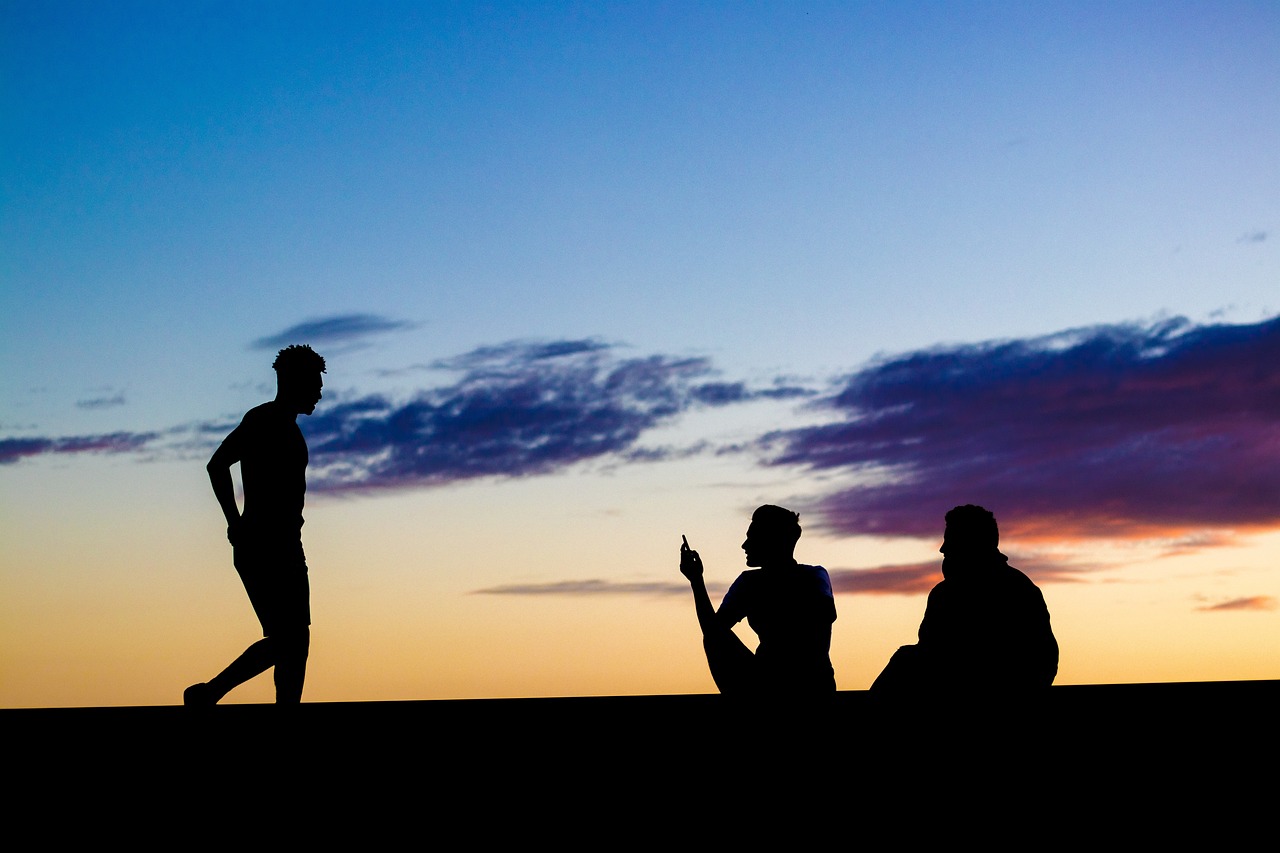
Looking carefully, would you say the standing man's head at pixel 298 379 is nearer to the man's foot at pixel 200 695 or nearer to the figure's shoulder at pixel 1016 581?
the man's foot at pixel 200 695

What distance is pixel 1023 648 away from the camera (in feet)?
17.0

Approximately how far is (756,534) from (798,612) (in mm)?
377

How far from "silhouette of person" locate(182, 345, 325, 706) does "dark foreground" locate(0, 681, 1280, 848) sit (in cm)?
21

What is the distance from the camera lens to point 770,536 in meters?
5.59

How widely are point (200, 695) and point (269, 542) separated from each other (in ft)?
2.39

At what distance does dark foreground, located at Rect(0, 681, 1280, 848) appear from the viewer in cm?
407

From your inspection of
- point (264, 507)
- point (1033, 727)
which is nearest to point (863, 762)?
point (1033, 727)

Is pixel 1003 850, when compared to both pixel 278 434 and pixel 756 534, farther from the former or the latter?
pixel 278 434

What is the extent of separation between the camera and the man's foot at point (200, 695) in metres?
5.79

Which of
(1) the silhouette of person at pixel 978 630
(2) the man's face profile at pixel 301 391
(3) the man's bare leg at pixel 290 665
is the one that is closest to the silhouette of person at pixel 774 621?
(1) the silhouette of person at pixel 978 630

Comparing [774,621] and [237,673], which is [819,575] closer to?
[774,621]

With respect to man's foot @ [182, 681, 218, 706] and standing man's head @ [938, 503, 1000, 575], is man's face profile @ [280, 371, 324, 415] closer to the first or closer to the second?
man's foot @ [182, 681, 218, 706]

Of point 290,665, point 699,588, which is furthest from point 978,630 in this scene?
point 290,665

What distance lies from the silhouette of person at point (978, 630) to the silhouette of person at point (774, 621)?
355 mm
